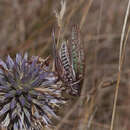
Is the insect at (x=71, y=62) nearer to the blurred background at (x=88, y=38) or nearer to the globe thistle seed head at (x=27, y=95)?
the globe thistle seed head at (x=27, y=95)

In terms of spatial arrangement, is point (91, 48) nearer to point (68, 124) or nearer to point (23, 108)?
point (68, 124)

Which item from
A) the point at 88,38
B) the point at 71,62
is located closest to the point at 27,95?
the point at 71,62

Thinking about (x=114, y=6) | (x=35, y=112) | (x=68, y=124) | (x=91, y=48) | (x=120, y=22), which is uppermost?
(x=114, y=6)

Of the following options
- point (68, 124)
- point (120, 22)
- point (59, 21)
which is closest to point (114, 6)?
point (120, 22)

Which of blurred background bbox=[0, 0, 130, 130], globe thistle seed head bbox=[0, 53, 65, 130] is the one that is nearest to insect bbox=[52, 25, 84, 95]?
globe thistle seed head bbox=[0, 53, 65, 130]

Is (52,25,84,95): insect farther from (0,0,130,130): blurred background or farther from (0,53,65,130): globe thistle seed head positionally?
(0,0,130,130): blurred background

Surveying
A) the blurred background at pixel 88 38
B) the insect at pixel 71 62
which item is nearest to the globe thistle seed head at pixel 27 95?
the insect at pixel 71 62
